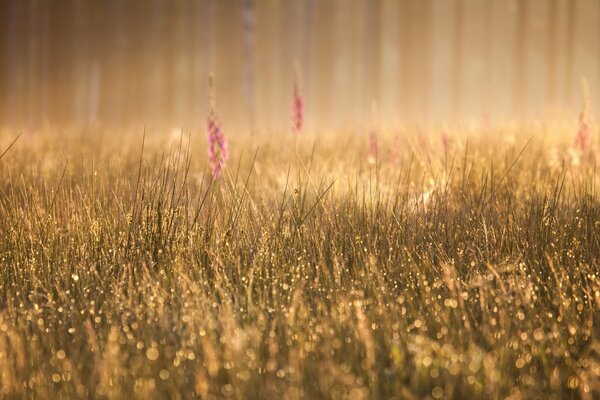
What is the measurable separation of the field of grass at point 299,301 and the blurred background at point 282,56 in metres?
6.52

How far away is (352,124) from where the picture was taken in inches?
312

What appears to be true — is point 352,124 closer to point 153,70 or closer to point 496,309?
point 496,309

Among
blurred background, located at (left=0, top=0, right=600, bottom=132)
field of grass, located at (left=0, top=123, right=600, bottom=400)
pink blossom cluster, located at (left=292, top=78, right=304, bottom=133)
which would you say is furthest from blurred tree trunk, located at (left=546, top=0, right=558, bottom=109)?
field of grass, located at (left=0, top=123, right=600, bottom=400)

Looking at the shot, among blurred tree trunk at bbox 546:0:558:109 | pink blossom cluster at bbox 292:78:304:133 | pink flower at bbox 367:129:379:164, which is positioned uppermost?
blurred tree trunk at bbox 546:0:558:109

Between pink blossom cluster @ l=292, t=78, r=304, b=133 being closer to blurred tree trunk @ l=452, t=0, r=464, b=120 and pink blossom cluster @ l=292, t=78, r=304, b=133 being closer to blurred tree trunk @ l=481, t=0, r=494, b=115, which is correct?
blurred tree trunk @ l=481, t=0, r=494, b=115

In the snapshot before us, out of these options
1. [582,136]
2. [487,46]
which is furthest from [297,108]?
[487,46]

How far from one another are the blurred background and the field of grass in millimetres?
6521

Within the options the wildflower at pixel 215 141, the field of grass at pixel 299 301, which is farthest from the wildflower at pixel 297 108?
the field of grass at pixel 299 301

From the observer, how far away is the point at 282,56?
507 inches

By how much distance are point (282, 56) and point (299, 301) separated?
35.3ft

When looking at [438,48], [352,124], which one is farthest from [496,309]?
[438,48]

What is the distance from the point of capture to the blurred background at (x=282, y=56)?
11.1 m

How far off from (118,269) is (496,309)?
1.28 meters

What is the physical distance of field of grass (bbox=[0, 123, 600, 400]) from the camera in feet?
6.82
